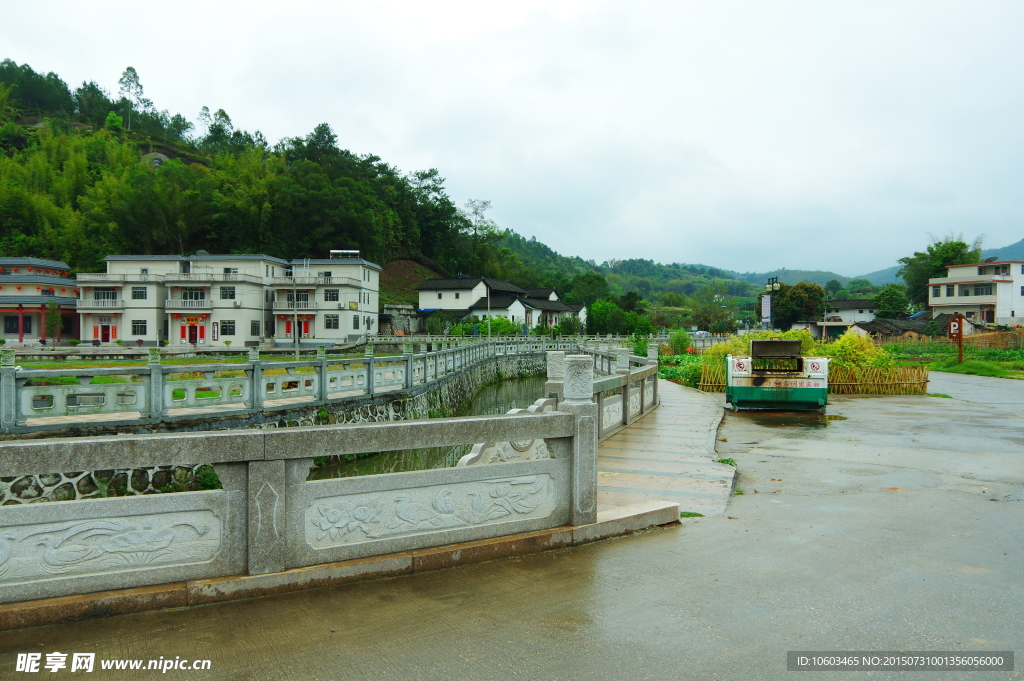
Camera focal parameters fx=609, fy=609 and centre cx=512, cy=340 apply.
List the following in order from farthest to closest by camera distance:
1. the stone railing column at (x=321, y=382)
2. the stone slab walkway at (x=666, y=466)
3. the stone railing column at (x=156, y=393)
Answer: the stone railing column at (x=321, y=382) < the stone railing column at (x=156, y=393) < the stone slab walkway at (x=666, y=466)

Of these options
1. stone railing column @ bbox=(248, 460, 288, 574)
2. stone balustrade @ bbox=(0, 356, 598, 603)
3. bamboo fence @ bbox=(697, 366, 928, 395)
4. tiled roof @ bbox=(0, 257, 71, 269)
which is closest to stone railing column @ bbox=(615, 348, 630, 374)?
stone balustrade @ bbox=(0, 356, 598, 603)

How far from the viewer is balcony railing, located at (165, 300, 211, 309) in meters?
46.8

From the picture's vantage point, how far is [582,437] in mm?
5004

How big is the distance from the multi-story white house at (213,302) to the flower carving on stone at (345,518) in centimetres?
4351

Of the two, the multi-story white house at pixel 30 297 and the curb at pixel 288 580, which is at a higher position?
the multi-story white house at pixel 30 297

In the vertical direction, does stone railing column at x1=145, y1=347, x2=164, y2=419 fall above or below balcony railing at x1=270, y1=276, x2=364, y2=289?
below

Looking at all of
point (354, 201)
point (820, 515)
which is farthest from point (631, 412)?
point (354, 201)

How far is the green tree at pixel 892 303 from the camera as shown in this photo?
70375 mm

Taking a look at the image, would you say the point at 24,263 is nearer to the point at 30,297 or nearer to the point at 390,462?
the point at 30,297

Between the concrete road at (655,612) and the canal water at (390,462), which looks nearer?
the concrete road at (655,612)

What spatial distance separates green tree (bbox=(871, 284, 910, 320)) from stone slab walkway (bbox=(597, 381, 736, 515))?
6906 centimetres

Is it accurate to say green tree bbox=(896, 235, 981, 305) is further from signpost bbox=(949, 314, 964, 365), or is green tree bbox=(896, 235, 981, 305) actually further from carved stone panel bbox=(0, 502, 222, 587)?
carved stone panel bbox=(0, 502, 222, 587)

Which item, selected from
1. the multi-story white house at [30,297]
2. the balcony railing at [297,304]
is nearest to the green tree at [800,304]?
the balcony railing at [297,304]

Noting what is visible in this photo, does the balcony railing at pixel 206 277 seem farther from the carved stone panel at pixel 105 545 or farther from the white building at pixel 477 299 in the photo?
the carved stone panel at pixel 105 545
